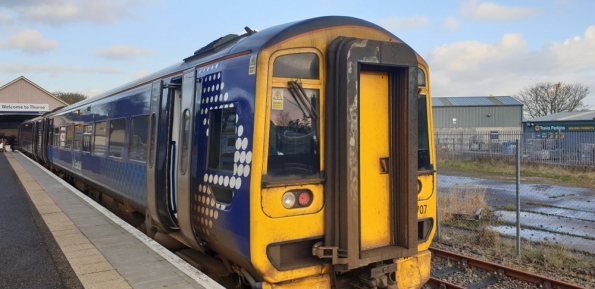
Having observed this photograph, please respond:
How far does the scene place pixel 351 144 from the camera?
4.06m

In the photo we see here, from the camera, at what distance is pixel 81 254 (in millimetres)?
5848

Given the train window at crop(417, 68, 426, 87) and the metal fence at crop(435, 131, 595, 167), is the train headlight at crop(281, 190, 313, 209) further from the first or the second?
the metal fence at crop(435, 131, 595, 167)

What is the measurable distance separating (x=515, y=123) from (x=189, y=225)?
5188cm

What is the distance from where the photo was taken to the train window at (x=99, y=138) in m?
9.26

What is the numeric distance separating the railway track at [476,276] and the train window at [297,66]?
3.43 meters

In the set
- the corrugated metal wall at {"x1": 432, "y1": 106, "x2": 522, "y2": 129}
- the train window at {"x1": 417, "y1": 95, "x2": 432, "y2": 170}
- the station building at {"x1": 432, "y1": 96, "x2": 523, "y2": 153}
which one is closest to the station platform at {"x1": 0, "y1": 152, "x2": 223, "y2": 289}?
the train window at {"x1": 417, "y1": 95, "x2": 432, "y2": 170}

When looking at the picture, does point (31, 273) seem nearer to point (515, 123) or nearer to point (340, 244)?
point (340, 244)

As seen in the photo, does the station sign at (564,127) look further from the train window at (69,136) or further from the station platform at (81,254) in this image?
the station platform at (81,254)

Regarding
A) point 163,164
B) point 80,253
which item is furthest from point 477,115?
point 80,253

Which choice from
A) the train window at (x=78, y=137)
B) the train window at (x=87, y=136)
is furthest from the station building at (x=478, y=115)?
the train window at (x=87, y=136)

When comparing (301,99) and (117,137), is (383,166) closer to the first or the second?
(301,99)

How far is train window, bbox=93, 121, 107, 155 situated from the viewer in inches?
364

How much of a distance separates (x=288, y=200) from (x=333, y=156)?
0.56m

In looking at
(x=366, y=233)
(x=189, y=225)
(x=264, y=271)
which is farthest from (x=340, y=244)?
(x=189, y=225)
